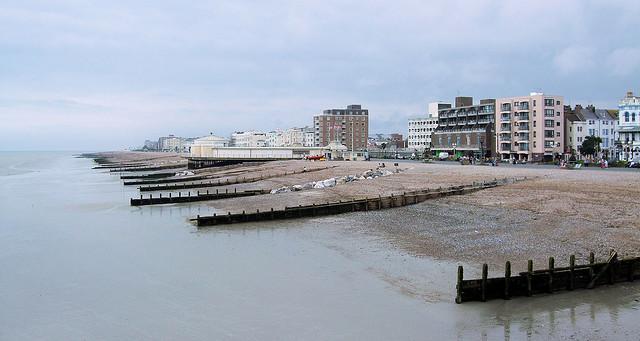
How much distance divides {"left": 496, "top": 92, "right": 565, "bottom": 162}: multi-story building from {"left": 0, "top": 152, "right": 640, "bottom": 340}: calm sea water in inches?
3287

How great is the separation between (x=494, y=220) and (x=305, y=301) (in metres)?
14.3

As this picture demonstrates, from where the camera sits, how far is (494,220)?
90.0 feet

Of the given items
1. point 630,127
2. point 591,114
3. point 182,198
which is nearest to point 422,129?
point 591,114

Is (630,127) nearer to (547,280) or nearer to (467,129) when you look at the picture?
(467,129)

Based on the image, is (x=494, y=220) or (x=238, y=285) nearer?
(x=238, y=285)

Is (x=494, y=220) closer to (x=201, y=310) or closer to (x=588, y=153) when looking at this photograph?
(x=201, y=310)

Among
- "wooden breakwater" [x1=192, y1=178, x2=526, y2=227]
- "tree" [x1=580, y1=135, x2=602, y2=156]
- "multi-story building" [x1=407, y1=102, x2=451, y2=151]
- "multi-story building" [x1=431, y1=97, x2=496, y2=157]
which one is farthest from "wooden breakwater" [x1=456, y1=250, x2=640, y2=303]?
"multi-story building" [x1=407, y1=102, x2=451, y2=151]

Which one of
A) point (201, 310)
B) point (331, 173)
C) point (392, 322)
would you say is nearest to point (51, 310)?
point (201, 310)

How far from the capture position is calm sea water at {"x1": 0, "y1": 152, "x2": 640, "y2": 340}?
14109mm

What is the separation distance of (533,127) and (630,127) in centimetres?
3055

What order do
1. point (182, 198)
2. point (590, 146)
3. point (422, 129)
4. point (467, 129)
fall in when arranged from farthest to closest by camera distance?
point (422, 129) → point (467, 129) → point (590, 146) → point (182, 198)

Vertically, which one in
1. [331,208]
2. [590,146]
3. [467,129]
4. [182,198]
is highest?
[467,129]

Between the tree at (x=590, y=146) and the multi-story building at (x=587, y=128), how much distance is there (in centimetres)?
392

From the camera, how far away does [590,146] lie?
96.6 m
